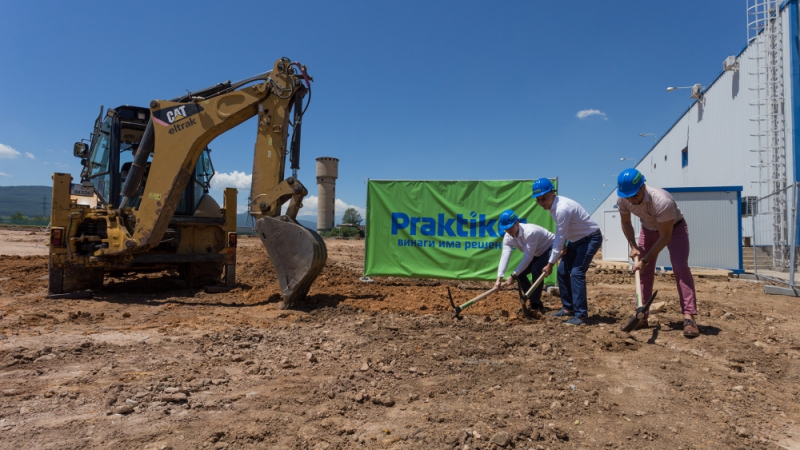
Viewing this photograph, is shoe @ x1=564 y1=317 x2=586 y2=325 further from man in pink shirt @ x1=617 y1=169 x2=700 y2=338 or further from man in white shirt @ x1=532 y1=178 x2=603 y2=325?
man in pink shirt @ x1=617 y1=169 x2=700 y2=338

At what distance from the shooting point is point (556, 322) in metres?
4.89

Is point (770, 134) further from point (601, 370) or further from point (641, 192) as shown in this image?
point (601, 370)

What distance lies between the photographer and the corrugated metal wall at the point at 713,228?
35.7 ft

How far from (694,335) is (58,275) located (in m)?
7.95

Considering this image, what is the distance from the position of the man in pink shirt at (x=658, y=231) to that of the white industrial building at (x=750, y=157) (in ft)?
22.3

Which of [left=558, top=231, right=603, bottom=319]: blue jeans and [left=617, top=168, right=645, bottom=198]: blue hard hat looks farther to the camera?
[left=558, top=231, right=603, bottom=319]: blue jeans

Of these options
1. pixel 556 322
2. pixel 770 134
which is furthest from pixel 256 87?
pixel 770 134

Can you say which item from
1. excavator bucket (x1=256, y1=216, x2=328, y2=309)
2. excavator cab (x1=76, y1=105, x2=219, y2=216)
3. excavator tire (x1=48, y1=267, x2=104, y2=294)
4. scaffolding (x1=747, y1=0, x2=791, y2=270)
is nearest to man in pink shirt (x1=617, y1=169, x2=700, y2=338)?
excavator bucket (x1=256, y1=216, x2=328, y2=309)

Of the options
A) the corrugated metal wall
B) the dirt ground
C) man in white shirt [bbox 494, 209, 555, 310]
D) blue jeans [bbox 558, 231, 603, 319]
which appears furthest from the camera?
the corrugated metal wall

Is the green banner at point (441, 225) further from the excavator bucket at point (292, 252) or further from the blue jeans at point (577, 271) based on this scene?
the excavator bucket at point (292, 252)

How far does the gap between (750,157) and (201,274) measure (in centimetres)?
1535

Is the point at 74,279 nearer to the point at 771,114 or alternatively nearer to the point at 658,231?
the point at 658,231

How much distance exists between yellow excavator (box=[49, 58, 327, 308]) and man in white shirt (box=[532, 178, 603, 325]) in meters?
2.73

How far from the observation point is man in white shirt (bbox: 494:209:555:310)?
17.6ft
